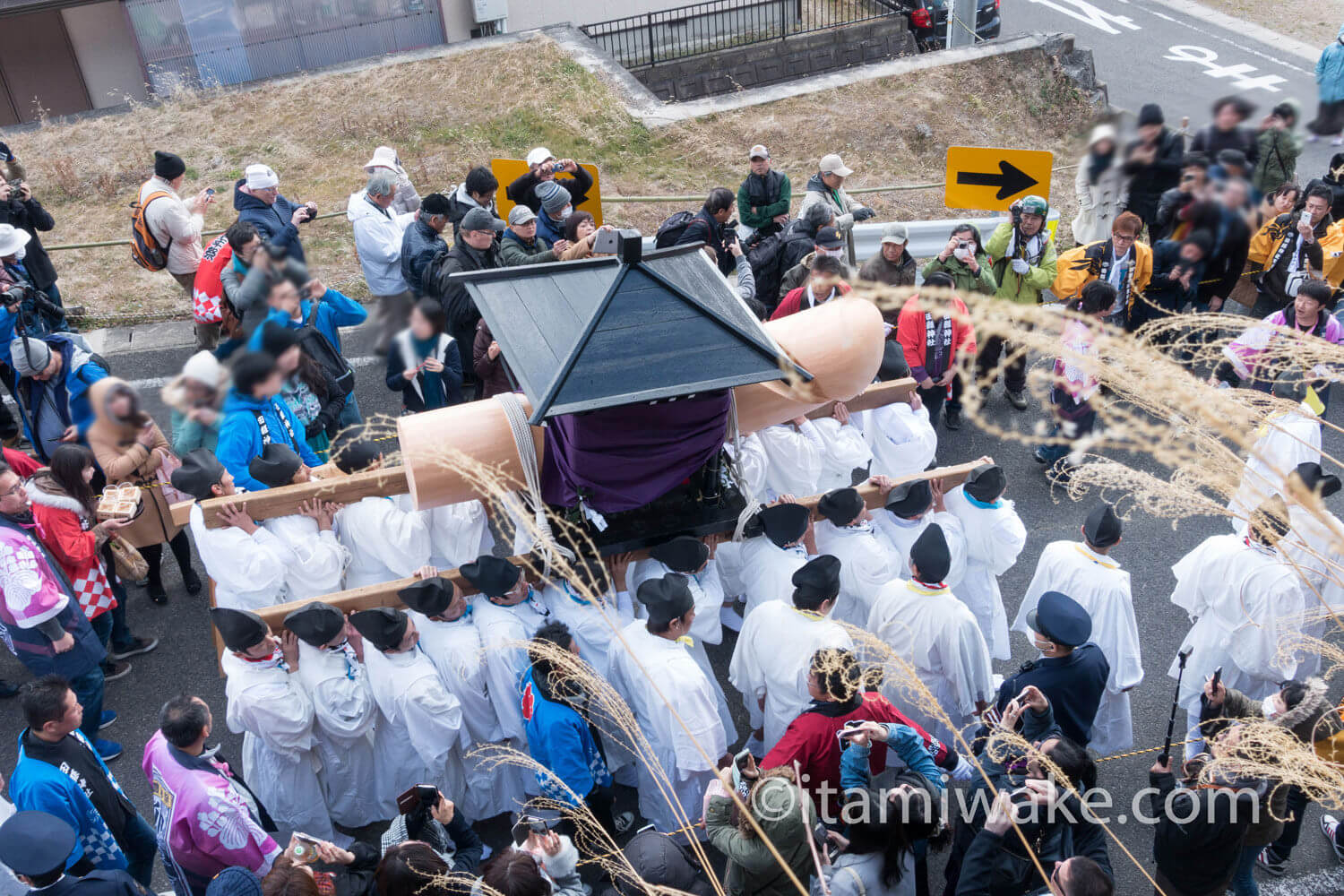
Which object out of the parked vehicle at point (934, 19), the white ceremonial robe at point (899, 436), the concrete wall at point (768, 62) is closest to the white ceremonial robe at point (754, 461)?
the white ceremonial robe at point (899, 436)

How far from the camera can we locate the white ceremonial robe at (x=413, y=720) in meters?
4.27

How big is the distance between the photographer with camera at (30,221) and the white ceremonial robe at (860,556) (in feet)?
18.6

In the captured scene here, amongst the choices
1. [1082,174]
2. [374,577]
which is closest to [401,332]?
[1082,174]

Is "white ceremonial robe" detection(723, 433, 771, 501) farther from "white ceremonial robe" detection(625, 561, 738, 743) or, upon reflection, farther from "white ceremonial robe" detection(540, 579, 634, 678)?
"white ceremonial robe" detection(540, 579, 634, 678)

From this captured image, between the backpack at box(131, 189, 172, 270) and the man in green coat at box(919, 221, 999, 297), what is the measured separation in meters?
5.20

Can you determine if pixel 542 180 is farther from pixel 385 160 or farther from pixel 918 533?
pixel 918 533

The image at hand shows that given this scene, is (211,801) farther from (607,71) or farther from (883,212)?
(607,71)

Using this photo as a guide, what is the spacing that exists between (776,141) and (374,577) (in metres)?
7.99

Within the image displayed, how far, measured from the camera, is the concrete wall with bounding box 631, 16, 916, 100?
13672 millimetres

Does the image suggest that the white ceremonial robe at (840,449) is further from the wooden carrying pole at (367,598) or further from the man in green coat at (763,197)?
the man in green coat at (763,197)

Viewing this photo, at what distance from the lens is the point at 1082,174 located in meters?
3.35

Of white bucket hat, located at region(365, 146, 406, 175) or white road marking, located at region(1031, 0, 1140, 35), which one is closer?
white bucket hat, located at region(365, 146, 406, 175)

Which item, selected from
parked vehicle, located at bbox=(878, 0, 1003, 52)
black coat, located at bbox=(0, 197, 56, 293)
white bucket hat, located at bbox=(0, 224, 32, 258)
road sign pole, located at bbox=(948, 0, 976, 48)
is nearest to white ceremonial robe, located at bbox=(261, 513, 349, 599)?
white bucket hat, located at bbox=(0, 224, 32, 258)

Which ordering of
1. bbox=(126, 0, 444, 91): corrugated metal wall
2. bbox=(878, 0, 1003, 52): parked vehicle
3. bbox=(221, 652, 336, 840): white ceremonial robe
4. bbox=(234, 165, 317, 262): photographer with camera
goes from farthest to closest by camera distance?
1. bbox=(878, 0, 1003, 52): parked vehicle
2. bbox=(126, 0, 444, 91): corrugated metal wall
3. bbox=(234, 165, 317, 262): photographer with camera
4. bbox=(221, 652, 336, 840): white ceremonial robe
